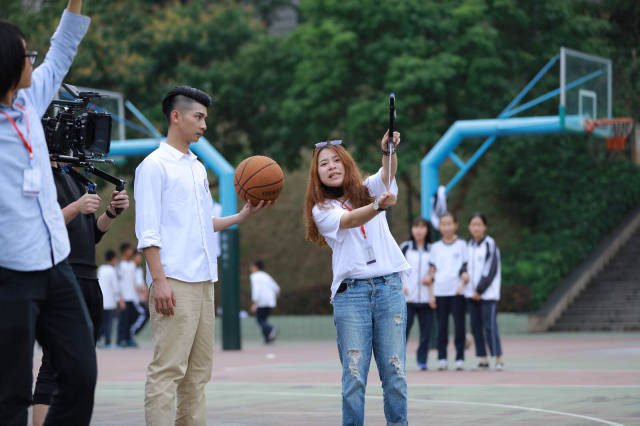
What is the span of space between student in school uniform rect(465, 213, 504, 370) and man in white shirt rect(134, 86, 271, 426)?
25.6 feet

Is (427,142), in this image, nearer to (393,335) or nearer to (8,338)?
(393,335)

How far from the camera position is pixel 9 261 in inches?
177

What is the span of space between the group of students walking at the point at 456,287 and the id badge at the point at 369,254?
722 centimetres

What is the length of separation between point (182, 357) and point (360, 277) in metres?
1.20

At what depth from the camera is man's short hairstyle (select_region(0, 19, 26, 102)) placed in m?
4.56

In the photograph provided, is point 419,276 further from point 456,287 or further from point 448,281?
point 456,287

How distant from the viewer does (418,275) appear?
1410cm

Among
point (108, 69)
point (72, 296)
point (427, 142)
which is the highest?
point (108, 69)

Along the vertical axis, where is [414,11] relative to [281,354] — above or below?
above

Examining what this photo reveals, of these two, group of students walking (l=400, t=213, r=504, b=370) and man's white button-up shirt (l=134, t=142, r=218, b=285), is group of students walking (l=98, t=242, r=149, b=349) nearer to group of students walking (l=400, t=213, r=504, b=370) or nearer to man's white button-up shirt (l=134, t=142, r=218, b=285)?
group of students walking (l=400, t=213, r=504, b=370)

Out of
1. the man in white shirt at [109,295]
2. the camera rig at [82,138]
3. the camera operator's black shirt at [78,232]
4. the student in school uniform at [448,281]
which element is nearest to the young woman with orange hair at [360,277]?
the camera rig at [82,138]

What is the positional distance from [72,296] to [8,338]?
0.36 metres

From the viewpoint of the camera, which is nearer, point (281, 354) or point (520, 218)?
point (281, 354)

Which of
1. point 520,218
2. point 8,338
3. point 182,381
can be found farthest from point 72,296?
point 520,218
